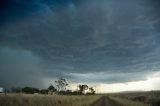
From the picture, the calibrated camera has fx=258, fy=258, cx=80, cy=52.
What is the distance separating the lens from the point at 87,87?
516 ft

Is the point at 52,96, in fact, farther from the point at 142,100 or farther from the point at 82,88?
the point at 82,88

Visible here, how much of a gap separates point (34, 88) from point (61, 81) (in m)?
13.0

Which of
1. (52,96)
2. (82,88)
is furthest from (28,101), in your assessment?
(82,88)

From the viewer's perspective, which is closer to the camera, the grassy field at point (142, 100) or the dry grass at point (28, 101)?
the dry grass at point (28, 101)

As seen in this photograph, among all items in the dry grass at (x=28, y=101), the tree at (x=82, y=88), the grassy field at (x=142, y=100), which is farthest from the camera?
the tree at (x=82, y=88)

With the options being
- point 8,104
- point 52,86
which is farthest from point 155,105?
point 52,86

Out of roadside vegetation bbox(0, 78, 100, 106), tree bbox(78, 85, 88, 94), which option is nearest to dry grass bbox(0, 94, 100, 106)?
roadside vegetation bbox(0, 78, 100, 106)

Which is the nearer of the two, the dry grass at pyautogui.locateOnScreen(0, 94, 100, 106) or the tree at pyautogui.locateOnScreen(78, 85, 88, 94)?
the dry grass at pyautogui.locateOnScreen(0, 94, 100, 106)

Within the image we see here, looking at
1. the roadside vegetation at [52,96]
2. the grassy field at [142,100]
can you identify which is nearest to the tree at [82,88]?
the roadside vegetation at [52,96]

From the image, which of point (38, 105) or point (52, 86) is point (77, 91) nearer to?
point (52, 86)

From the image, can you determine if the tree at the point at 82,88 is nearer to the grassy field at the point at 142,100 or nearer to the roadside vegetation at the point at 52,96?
the roadside vegetation at the point at 52,96

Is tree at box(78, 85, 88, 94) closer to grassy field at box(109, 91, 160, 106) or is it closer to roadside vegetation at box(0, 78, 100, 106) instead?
roadside vegetation at box(0, 78, 100, 106)

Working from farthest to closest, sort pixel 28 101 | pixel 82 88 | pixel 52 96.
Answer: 1. pixel 82 88
2. pixel 52 96
3. pixel 28 101

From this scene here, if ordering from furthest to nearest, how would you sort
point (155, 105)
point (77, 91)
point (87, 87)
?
point (87, 87) → point (77, 91) → point (155, 105)
